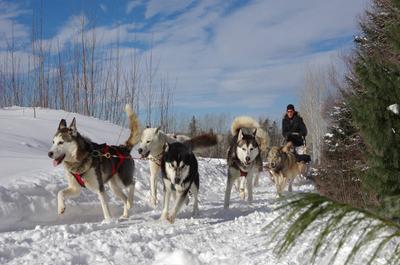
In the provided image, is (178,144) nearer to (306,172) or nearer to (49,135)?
(49,135)

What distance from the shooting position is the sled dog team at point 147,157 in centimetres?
551

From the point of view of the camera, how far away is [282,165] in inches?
355

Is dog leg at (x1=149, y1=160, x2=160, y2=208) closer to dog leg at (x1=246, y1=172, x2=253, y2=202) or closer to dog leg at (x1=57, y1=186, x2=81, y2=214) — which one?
dog leg at (x1=246, y1=172, x2=253, y2=202)

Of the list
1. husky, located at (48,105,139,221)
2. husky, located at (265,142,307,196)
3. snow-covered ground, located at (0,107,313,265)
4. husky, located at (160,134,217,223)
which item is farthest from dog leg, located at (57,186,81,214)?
husky, located at (265,142,307,196)

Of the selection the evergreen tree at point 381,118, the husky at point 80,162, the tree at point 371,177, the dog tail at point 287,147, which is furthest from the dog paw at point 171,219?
the dog tail at point 287,147

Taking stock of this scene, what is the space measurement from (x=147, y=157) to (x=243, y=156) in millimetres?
1596

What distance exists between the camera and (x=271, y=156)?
9.27 meters

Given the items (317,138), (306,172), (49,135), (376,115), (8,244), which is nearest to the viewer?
(376,115)

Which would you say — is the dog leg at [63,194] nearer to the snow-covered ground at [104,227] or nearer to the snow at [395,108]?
the snow-covered ground at [104,227]

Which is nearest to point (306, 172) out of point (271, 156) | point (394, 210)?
point (271, 156)

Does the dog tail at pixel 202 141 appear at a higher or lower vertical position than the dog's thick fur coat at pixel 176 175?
higher

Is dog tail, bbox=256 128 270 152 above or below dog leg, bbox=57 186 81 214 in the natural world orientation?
above

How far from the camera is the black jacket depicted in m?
10.2

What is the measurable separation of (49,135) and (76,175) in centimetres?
507
